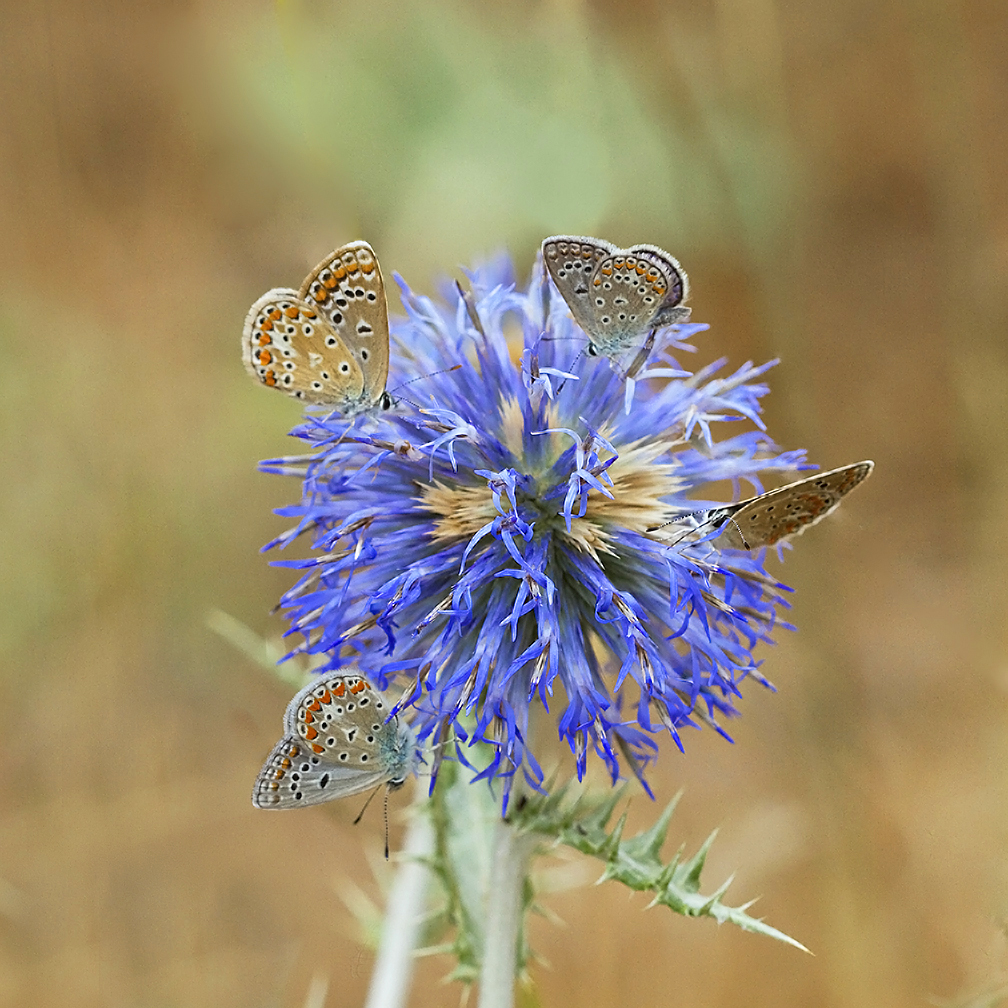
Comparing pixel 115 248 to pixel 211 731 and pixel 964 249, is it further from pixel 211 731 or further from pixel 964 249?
pixel 964 249

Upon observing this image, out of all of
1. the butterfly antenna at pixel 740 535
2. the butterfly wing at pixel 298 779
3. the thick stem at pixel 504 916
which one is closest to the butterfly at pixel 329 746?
the butterfly wing at pixel 298 779

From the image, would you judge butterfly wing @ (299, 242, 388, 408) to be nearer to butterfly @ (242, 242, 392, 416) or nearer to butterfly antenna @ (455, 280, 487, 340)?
butterfly @ (242, 242, 392, 416)

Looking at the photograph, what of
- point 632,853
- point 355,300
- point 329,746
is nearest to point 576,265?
point 355,300

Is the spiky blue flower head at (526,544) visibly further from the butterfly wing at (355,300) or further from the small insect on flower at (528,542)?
the butterfly wing at (355,300)

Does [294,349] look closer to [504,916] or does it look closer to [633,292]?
[633,292]

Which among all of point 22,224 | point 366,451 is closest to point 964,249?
point 366,451

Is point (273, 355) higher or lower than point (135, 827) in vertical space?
higher

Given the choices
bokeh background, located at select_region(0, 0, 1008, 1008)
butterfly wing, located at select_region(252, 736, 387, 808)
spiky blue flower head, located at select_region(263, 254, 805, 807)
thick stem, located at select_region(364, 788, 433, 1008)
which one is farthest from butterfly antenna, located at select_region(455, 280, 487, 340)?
thick stem, located at select_region(364, 788, 433, 1008)
